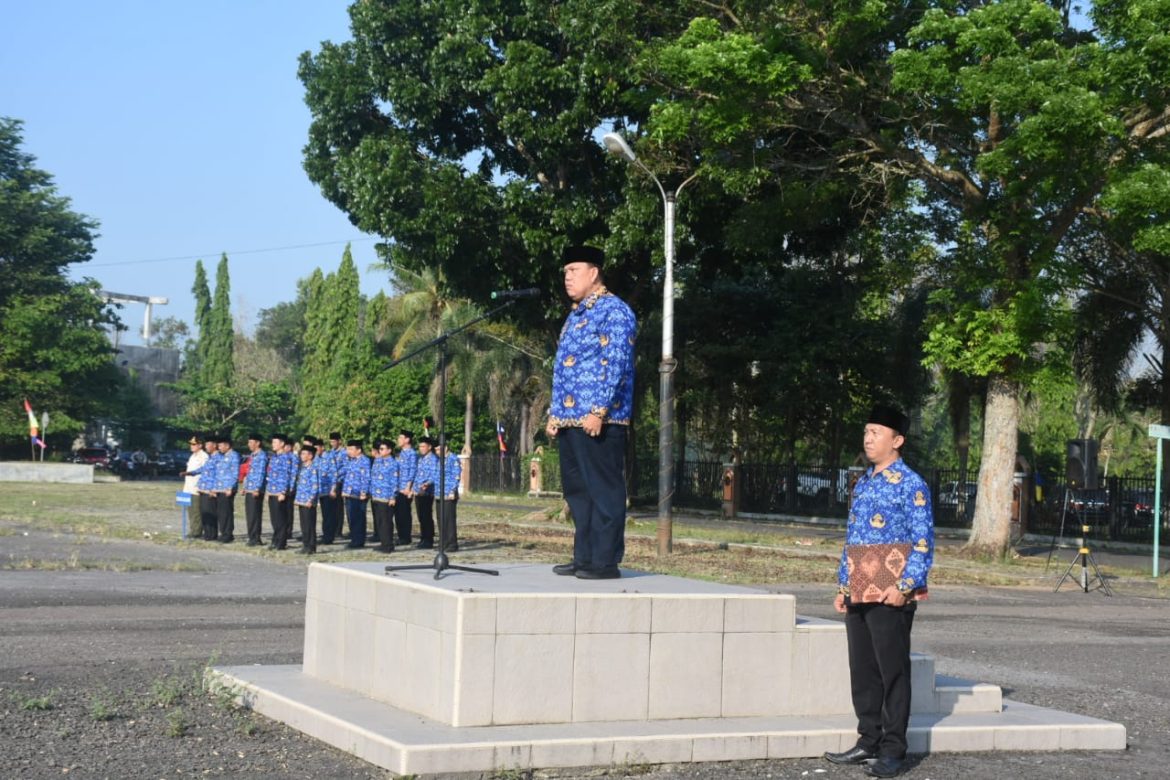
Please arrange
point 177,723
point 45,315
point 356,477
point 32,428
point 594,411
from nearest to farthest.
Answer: point 177,723 < point 594,411 < point 356,477 < point 32,428 < point 45,315

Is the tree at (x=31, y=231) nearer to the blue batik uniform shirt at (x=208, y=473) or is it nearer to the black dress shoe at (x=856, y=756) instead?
the blue batik uniform shirt at (x=208, y=473)

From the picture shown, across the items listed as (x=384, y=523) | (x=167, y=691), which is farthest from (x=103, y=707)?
(x=384, y=523)

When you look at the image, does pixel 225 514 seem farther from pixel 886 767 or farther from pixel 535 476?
pixel 535 476

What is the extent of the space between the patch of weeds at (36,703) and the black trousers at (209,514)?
52.2 ft

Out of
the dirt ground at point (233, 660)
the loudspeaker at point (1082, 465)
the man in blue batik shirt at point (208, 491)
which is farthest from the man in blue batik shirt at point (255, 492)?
the loudspeaker at point (1082, 465)

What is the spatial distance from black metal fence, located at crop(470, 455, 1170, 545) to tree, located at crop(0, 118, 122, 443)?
22.6m

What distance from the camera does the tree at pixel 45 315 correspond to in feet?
210

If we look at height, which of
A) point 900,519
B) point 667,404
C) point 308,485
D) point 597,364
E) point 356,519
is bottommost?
point 356,519

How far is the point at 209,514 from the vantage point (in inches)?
947

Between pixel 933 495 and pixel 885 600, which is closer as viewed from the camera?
pixel 885 600

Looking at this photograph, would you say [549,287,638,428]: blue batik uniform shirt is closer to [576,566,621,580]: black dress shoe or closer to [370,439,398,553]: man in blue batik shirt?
[576,566,621,580]: black dress shoe

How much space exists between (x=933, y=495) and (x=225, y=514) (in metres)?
23.4

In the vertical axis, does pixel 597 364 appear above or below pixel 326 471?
above

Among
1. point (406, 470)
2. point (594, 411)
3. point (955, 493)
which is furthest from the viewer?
point (955, 493)
